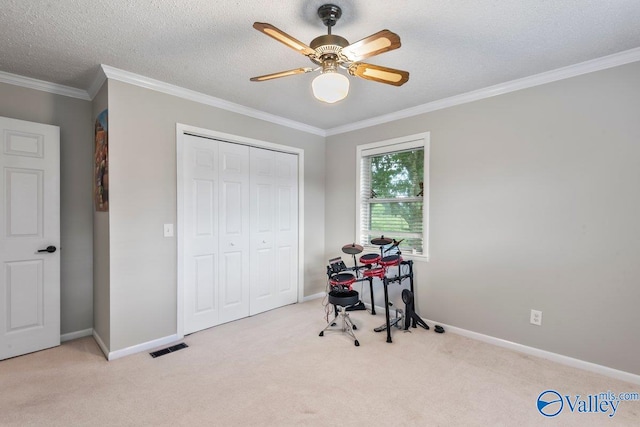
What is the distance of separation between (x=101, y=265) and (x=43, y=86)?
1769mm

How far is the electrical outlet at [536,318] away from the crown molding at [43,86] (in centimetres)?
480

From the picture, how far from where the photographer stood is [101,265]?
2.80 metres

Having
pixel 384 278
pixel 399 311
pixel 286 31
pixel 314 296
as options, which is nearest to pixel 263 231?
pixel 314 296

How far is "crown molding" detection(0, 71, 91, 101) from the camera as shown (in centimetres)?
262

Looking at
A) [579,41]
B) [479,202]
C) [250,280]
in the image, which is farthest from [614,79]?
[250,280]

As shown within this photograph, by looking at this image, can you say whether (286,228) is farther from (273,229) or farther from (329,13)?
(329,13)

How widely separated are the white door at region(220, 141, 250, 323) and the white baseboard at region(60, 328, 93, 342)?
133 centimetres

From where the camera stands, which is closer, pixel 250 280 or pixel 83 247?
pixel 83 247

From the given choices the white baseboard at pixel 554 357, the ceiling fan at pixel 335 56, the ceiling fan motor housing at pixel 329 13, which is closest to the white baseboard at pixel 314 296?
the white baseboard at pixel 554 357

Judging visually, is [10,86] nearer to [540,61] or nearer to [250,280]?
[250,280]

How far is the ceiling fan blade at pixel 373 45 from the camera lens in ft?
4.80

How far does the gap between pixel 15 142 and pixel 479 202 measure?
432 cm

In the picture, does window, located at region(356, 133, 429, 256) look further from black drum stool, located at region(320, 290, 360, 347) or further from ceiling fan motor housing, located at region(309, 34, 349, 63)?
ceiling fan motor housing, located at region(309, 34, 349, 63)

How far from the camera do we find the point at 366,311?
3820 millimetres
